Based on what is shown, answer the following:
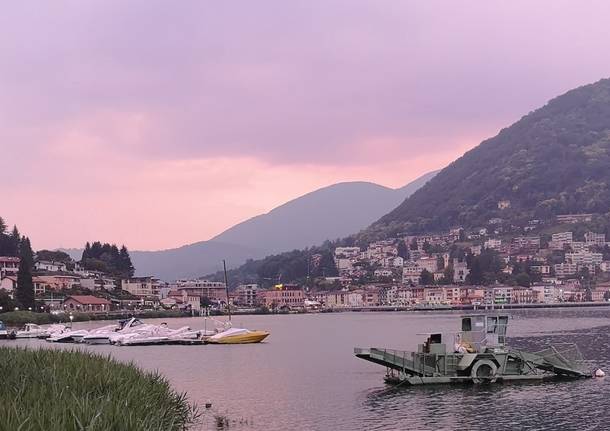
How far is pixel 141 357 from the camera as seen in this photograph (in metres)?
72.2

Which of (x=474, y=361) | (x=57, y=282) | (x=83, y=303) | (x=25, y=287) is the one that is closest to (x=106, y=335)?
(x=25, y=287)

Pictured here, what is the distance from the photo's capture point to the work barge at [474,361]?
44781mm

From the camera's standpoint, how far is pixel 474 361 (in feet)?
147

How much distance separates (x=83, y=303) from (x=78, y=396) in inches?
6133

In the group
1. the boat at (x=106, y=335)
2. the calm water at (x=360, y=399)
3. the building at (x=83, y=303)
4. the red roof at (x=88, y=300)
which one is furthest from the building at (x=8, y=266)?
the calm water at (x=360, y=399)

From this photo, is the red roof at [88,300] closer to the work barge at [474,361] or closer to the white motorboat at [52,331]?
Result: the white motorboat at [52,331]

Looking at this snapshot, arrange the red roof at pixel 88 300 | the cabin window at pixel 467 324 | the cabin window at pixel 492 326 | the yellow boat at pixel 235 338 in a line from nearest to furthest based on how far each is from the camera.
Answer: the cabin window at pixel 492 326 → the cabin window at pixel 467 324 → the yellow boat at pixel 235 338 → the red roof at pixel 88 300

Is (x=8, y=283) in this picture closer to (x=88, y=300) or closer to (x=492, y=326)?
(x=88, y=300)

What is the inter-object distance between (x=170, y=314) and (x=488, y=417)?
529 ft

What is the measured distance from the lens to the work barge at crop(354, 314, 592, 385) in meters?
44.8

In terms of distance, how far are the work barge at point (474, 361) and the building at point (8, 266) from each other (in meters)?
136

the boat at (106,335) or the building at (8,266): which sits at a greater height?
the building at (8,266)

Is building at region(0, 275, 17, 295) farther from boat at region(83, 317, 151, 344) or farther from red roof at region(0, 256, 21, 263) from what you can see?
boat at region(83, 317, 151, 344)

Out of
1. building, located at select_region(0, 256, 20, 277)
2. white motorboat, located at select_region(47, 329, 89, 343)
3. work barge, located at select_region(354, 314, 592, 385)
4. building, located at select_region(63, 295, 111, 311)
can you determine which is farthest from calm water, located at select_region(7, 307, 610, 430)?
building, located at select_region(0, 256, 20, 277)
